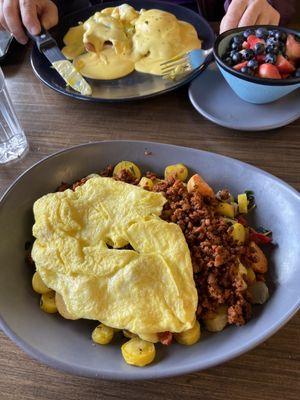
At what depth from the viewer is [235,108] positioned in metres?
1.21

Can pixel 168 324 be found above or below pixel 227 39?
below

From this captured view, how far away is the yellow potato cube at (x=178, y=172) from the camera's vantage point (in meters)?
0.99

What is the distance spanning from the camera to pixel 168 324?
72 cm

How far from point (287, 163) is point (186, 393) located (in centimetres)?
66

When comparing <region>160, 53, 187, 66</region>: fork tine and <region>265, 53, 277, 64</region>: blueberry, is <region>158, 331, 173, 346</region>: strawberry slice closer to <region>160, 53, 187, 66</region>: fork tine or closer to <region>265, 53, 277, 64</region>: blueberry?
<region>265, 53, 277, 64</region>: blueberry

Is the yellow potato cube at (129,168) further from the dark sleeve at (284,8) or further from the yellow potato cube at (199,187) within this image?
the dark sleeve at (284,8)

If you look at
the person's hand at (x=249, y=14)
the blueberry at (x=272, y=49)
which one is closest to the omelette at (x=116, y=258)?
the blueberry at (x=272, y=49)

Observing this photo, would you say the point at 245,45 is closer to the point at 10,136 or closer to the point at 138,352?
the point at 10,136

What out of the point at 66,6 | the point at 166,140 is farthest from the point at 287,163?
the point at 66,6

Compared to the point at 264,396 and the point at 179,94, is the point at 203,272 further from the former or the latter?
the point at 179,94

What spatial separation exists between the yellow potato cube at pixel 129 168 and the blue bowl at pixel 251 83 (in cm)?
39

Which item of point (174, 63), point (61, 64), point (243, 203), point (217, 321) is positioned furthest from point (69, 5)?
point (217, 321)

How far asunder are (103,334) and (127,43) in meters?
1.09

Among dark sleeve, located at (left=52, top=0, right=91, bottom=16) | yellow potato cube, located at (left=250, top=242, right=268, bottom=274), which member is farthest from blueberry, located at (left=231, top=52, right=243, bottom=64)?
dark sleeve, located at (left=52, top=0, right=91, bottom=16)
